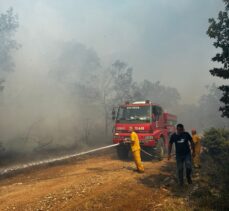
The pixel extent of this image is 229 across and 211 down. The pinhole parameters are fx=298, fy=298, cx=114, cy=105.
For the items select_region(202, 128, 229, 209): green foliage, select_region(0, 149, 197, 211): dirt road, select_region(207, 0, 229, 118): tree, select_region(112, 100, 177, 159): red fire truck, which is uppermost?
select_region(207, 0, 229, 118): tree

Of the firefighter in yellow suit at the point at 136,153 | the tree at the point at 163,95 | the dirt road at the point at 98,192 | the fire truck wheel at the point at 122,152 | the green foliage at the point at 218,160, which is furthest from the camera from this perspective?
the tree at the point at 163,95

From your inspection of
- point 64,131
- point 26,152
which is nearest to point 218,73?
point 26,152

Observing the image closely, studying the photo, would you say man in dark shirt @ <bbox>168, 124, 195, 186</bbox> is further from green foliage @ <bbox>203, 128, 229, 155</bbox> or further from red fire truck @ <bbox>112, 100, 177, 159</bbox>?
green foliage @ <bbox>203, 128, 229, 155</bbox>

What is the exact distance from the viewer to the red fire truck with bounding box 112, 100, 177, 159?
14.3 metres

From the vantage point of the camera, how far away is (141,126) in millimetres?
14328

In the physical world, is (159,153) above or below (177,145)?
below

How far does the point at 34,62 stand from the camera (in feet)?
96.0

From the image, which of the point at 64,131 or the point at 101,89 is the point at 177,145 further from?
the point at 101,89

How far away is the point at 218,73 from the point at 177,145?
303 centimetres

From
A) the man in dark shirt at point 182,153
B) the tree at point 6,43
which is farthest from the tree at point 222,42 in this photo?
the tree at point 6,43

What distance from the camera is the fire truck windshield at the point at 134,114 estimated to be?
47.9ft

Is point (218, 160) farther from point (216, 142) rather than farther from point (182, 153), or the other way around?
point (182, 153)

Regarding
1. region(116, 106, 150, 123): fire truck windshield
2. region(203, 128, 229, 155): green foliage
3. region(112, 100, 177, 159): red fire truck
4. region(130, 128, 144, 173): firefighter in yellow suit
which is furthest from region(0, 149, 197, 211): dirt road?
region(203, 128, 229, 155): green foliage

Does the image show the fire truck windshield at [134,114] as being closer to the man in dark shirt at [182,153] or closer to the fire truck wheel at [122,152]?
the fire truck wheel at [122,152]
